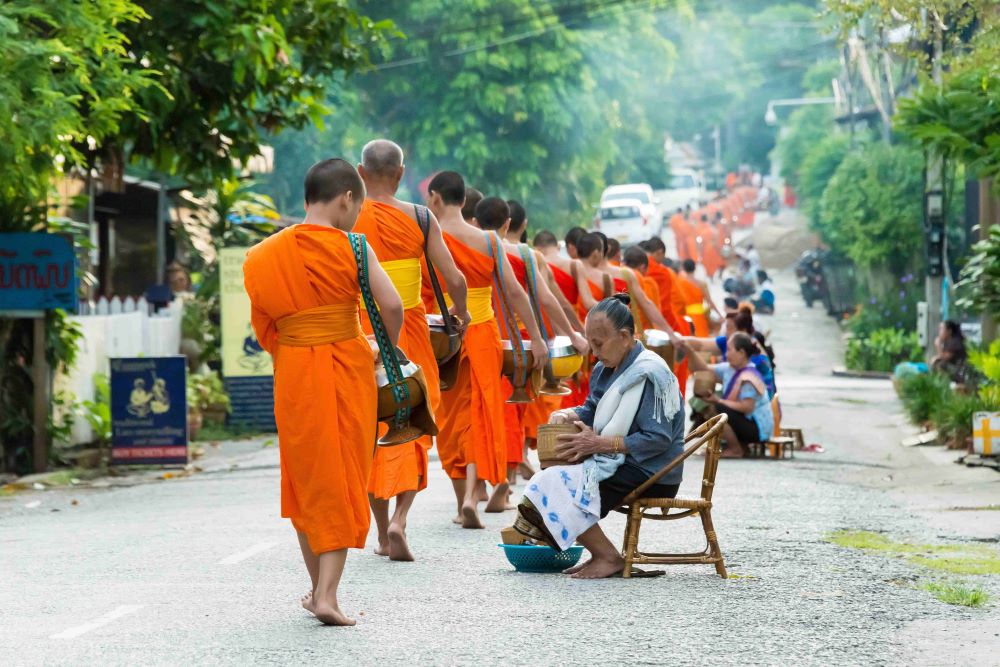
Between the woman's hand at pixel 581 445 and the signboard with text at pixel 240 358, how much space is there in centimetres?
1194

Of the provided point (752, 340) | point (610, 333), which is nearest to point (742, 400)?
point (752, 340)

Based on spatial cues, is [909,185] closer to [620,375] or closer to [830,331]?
[830,331]

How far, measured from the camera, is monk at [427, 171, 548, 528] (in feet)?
36.6

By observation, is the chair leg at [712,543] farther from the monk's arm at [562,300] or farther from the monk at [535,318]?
the monk's arm at [562,300]

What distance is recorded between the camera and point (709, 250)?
61.6 metres

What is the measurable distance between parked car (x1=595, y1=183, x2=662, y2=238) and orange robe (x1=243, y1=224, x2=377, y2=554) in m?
53.8

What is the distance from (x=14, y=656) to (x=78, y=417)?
1100 centimetres

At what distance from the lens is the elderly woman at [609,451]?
8781mm

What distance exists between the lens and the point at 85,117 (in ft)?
48.9

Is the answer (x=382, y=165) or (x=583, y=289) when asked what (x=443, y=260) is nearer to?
(x=382, y=165)

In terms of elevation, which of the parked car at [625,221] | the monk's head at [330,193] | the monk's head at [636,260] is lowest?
the monk's head at [330,193]

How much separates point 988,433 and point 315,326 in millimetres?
10148

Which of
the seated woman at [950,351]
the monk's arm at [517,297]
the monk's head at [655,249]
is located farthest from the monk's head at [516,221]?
the seated woman at [950,351]

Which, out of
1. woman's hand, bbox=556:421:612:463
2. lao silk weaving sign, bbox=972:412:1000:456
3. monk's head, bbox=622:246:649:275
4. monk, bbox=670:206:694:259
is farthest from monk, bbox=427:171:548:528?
monk, bbox=670:206:694:259
